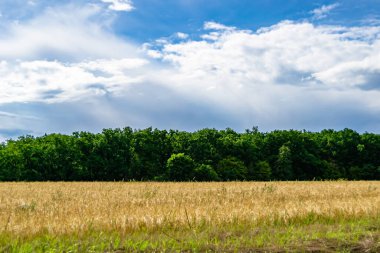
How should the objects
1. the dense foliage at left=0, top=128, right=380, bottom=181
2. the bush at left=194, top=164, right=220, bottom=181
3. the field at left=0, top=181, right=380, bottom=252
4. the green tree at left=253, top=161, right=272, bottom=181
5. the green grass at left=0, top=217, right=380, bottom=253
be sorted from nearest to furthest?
1. the green grass at left=0, top=217, right=380, bottom=253
2. the field at left=0, top=181, right=380, bottom=252
3. the bush at left=194, top=164, right=220, bottom=181
4. the dense foliage at left=0, top=128, right=380, bottom=181
5. the green tree at left=253, top=161, right=272, bottom=181

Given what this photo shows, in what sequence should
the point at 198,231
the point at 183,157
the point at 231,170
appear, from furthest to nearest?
the point at 231,170 → the point at 183,157 → the point at 198,231

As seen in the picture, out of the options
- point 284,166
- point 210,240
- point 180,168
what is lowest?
point 210,240

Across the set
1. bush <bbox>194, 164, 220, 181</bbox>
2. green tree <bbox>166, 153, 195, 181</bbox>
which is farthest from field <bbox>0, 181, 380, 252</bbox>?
bush <bbox>194, 164, 220, 181</bbox>

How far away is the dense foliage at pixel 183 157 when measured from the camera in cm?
6223

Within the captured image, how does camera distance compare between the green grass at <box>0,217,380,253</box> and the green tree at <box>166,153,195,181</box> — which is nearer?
the green grass at <box>0,217,380,253</box>

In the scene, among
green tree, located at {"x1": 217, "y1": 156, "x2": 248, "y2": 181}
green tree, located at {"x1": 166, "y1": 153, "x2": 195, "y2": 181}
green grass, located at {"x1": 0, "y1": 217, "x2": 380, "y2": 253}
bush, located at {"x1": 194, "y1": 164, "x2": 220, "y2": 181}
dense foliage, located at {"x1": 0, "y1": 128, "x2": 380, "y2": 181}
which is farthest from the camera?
green tree, located at {"x1": 217, "y1": 156, "x2": 248, "y2": 181}

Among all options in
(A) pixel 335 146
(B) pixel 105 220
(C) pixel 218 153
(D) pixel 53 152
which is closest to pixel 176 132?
(C) pixel 218 153

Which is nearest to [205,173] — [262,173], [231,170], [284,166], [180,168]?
[180,168]

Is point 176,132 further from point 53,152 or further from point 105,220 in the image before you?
point 105,220

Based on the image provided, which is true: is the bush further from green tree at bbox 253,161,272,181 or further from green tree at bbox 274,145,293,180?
green tree at bbox 274,145,293,180

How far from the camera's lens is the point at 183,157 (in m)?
61.8

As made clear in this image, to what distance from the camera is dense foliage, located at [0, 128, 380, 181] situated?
62.2m

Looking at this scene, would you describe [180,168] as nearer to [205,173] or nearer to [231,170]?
[205,173]

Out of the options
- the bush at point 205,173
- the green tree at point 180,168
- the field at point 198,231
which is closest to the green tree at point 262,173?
the bush at point 205,173
